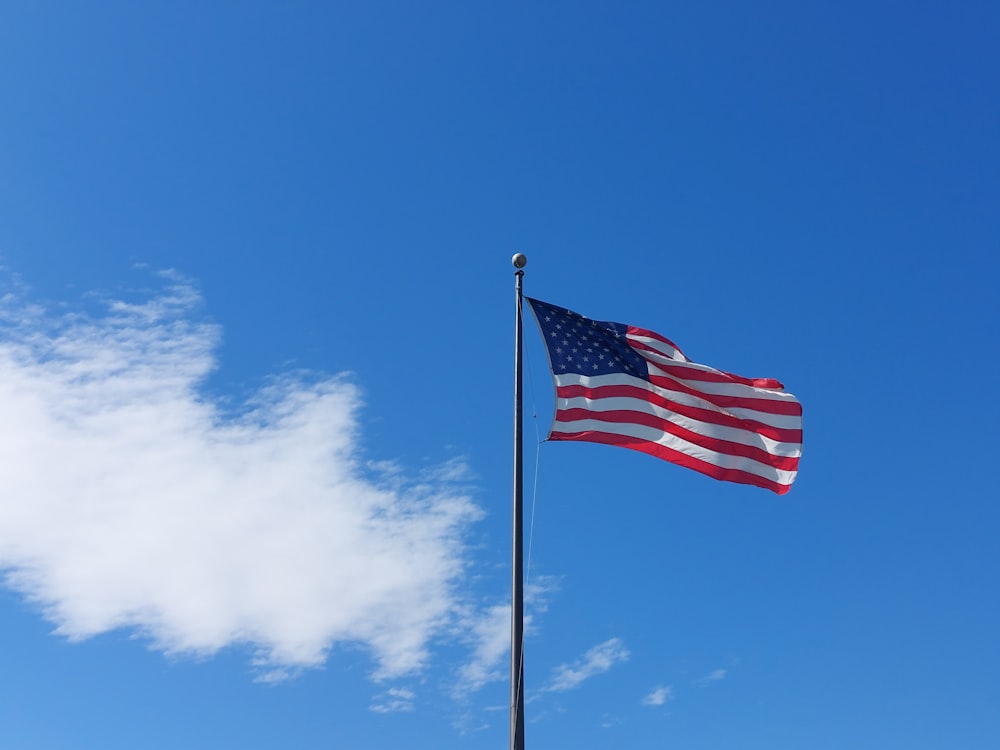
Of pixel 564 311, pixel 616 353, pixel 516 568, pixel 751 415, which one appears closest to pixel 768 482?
pixel 751 415

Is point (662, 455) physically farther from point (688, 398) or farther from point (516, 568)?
point (516, 568)

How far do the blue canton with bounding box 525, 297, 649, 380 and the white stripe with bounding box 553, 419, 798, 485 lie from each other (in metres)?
1.26

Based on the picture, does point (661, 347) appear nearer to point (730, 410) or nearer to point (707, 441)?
point (730, 410)

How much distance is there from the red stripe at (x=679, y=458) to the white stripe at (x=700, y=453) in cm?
7

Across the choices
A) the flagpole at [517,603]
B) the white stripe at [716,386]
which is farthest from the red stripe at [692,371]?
the flagpole at [517,603]

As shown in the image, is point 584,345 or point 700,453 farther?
point 584,345

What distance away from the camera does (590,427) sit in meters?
21.6

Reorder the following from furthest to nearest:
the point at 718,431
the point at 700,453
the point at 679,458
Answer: the point at 718,431 → the point at 700,453 → the point at 679,458

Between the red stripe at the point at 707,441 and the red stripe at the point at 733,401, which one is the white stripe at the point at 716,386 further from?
the red stripe at the point at 707,441

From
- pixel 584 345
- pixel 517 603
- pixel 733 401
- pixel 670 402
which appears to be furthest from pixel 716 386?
pixel 517 603

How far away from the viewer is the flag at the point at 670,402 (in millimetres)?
22219

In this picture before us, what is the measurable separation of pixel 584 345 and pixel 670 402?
2180 mm

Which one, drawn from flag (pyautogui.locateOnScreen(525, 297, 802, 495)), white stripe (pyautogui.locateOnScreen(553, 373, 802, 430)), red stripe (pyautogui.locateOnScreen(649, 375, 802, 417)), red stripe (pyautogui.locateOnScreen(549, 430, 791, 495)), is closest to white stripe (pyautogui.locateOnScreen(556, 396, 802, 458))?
flag (pyautogui.locateOnScreen(525, 297, 802, 495))

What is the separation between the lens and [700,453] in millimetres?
22766
